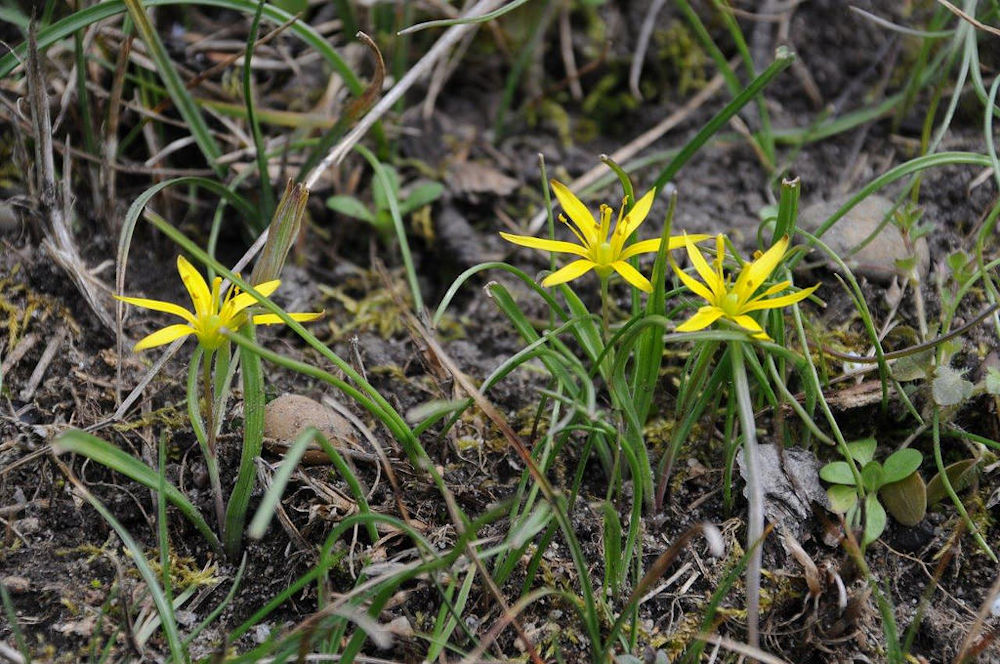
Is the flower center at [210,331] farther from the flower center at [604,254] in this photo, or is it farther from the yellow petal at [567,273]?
the flower center at [604,254]

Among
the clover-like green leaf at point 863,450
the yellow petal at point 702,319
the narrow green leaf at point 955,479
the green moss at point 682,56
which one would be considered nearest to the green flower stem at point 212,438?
the yellow petal at point 702,319

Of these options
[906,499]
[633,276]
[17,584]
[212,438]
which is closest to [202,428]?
[212,438]

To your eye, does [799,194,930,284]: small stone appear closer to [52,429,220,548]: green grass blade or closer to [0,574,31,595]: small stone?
[52,429,220,548]: green grass blade

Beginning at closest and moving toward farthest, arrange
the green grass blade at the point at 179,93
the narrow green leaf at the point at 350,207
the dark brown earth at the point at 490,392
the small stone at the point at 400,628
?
the small stone at the point at 400,628 < the dark brown earth at the point at 490,392 < the green grass blade at the point at 179,93 < the narrow green leaf at the point at 350,207

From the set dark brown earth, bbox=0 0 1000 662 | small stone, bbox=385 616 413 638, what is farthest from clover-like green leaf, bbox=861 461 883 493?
small stone, bbox=385 616 413 638

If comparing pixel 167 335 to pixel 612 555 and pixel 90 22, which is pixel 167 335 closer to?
pixel 612 555

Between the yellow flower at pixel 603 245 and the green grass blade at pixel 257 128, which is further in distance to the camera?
the green grass blade at pixel 257 128
